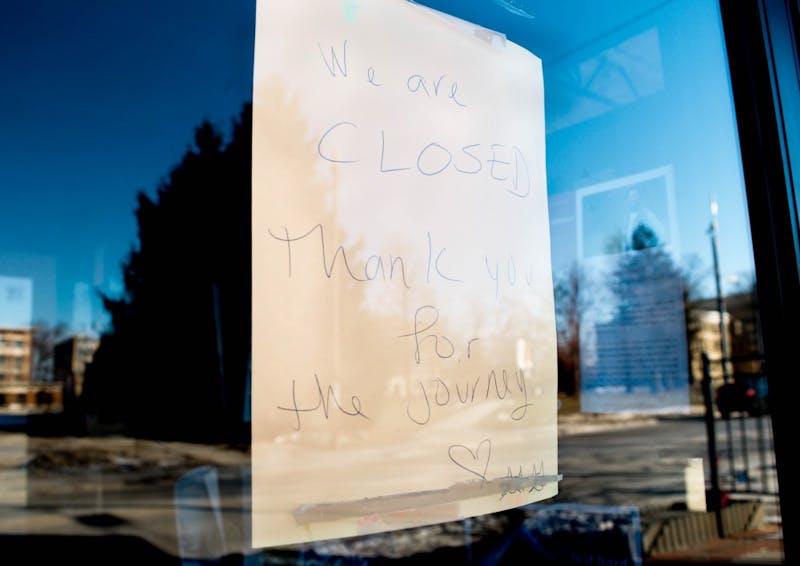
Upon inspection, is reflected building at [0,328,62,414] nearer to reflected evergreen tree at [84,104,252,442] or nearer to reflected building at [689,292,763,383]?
reflected evergreen tree at [84,104,252,442]

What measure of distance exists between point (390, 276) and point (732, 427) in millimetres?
2774

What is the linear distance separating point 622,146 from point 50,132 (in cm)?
211

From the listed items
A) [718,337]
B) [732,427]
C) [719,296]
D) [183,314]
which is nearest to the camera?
[719,296]

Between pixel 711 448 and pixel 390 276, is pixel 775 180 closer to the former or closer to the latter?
pixel 390 276

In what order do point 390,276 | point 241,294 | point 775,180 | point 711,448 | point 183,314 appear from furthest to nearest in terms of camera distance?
1. point 183,314
2. point 711,448
3. point 241,294
4. point 775,180
5. point 390,276

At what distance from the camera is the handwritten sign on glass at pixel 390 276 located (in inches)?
24.1

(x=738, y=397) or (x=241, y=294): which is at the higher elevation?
(x=241, y=294)

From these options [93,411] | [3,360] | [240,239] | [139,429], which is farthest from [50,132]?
[139,429]

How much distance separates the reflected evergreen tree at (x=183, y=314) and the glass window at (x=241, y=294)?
13 millimetres

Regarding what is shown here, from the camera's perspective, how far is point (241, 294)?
2.33 meters

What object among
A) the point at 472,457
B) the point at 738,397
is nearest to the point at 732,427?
the point at 738,397

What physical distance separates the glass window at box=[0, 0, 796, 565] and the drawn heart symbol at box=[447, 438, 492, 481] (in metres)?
0.11

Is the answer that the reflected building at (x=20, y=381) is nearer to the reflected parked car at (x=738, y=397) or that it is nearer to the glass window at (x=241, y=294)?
the glass window at (x=241, y=294)

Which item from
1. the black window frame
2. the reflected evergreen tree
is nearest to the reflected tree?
the reflected evergreen tree
